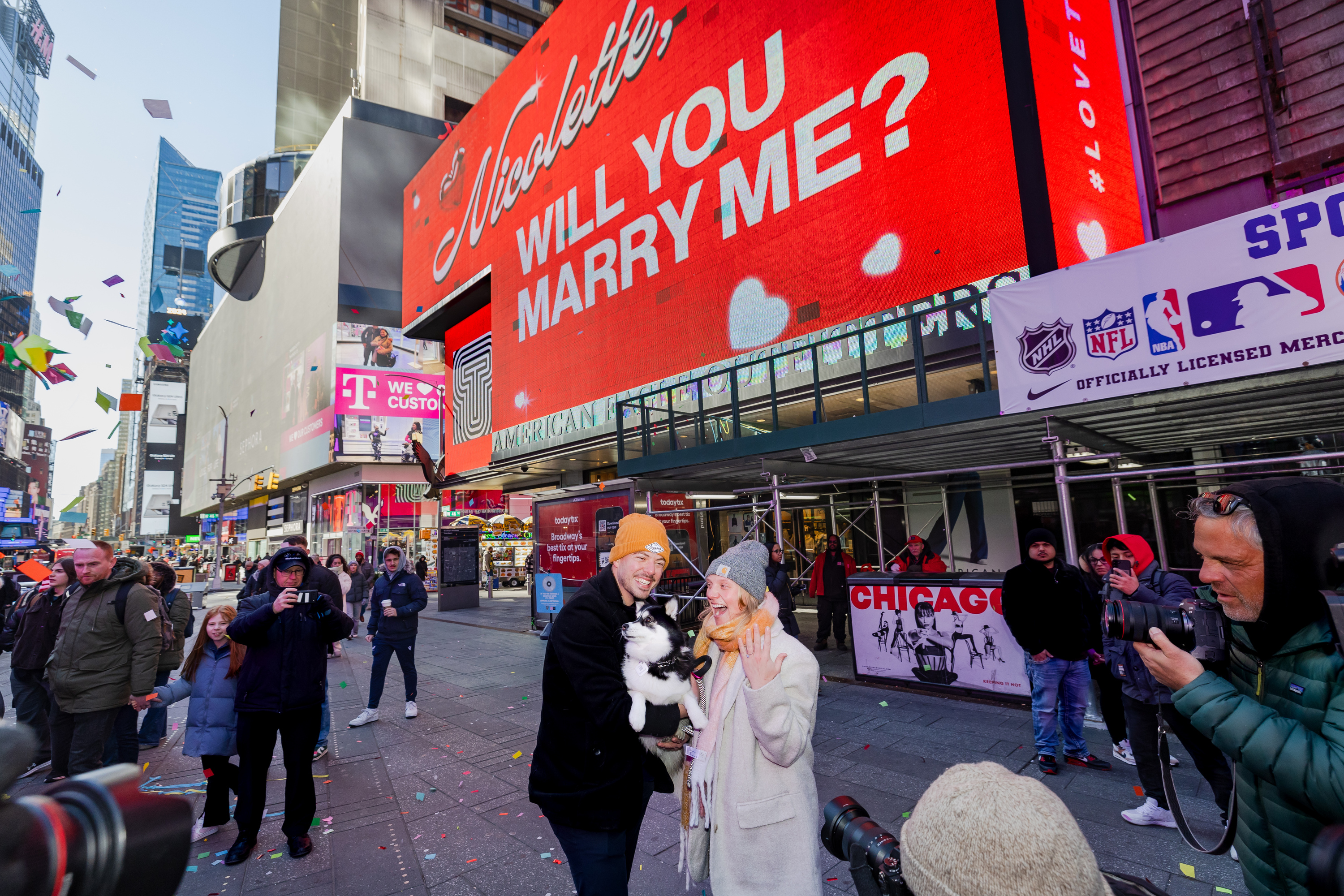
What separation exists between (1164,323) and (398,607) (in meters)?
8.88

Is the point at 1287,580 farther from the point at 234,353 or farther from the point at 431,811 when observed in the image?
the point at 234,353

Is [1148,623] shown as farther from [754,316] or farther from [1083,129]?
[754,316]

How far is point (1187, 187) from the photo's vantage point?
10961 mm

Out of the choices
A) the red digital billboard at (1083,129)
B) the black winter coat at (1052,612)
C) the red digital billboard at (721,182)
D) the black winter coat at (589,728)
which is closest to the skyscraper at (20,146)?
the red digital billboard at (721,182)

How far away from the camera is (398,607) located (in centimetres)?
773

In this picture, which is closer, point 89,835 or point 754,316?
point 89,835

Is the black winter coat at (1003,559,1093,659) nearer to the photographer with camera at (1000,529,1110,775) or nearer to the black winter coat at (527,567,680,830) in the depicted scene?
the photographer with camera at (1000,529,1110,775)

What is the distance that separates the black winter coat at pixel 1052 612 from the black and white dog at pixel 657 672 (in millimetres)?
4241

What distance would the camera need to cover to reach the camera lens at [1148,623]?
6.59 ft

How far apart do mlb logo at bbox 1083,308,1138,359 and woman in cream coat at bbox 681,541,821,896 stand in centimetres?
588

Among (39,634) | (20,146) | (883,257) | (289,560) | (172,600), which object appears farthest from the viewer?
(20,146)

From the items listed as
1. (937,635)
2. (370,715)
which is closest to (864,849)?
(937,635)

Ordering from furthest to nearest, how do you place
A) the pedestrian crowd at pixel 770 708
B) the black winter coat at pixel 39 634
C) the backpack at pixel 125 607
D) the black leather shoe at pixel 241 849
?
A: the black winter coat at pixel 39 634 → the backpack at pixel 125 607 → the black leather shoe at pixel 241 849 → the pedestrian crowd at pixel 770 708

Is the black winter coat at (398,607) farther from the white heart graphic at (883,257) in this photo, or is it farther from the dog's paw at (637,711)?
the white heart graphic at (883,257)
